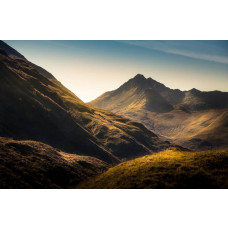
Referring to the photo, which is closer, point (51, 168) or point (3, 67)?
point (51, 168)

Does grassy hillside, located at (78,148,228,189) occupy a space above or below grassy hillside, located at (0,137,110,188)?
above

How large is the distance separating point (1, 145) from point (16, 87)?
6734cm

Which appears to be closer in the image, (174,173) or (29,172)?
(174,173)

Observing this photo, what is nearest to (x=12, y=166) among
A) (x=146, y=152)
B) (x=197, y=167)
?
(x=197, y=167)

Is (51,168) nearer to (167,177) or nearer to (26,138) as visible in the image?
(167,177)

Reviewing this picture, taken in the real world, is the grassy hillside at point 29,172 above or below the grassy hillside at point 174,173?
below

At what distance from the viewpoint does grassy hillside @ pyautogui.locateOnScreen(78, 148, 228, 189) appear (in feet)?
103

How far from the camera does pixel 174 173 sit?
33.2 metres

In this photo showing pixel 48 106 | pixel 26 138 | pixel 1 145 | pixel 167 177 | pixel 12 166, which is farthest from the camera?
pixel 48 106

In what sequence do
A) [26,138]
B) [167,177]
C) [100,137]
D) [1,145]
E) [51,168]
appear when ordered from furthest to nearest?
[100,137], [26,138], [1,145], [51,168], [167,177]

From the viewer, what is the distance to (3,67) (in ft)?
384

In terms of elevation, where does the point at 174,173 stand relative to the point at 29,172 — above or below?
above

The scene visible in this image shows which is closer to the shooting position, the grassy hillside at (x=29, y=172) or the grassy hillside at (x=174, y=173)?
the grassy hillside at (x=174, y=173)

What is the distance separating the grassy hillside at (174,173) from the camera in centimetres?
3130
